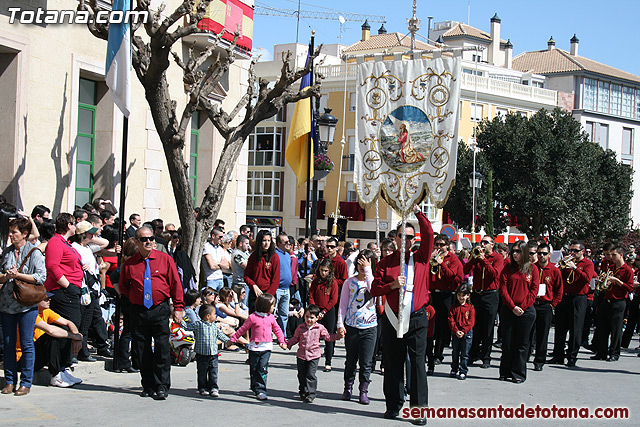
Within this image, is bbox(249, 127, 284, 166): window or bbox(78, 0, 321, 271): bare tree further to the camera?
bbox(249, 127, 284, 166): window

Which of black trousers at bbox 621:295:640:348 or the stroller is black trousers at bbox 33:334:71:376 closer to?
the stroller

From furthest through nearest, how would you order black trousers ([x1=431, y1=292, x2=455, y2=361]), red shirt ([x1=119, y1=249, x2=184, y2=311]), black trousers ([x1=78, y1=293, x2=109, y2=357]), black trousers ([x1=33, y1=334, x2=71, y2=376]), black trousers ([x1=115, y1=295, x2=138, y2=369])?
black trousers ([x1=431, y1=292, x2=455, y2=361]), black trousers ([x1=78, y1=293, x2=109, y2=357]), black trousers ([x1=115, y1=295, x2=138, y2=369]), black trousers ([x1=33, y1=334, x2=71, y2=376]), red shirt ([x1=119, y1=249, x2=184, y2=311])

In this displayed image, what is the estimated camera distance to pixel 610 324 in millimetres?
13609

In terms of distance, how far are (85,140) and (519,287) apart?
29.5 ft

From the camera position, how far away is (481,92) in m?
55.2

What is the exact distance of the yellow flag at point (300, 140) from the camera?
57.8ft

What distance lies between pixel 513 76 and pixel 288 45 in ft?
60.5

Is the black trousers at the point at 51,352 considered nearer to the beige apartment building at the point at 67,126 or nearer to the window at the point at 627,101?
the beige apartment building at the point at 67,126

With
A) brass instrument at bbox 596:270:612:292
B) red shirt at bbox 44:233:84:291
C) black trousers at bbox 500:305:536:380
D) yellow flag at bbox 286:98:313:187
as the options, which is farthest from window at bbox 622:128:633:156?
red shirt at bbox 44:233:84:291

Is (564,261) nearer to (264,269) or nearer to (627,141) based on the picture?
(264,269)

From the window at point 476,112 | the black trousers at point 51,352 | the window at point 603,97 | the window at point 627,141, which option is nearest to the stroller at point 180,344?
the black trousers at point 51,352

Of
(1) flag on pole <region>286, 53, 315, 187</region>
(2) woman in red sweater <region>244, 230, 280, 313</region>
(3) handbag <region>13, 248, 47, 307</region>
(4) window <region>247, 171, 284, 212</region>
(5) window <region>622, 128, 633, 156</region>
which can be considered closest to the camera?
(3) handbag <region>13, 248, 47, 307</region>

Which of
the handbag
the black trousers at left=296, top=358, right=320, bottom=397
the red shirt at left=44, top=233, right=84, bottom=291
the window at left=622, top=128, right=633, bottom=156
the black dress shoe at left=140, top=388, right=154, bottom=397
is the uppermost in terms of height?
the window at left=622, top=128, right=633, bottom=156

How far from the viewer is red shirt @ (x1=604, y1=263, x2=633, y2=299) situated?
13430 millimetres
